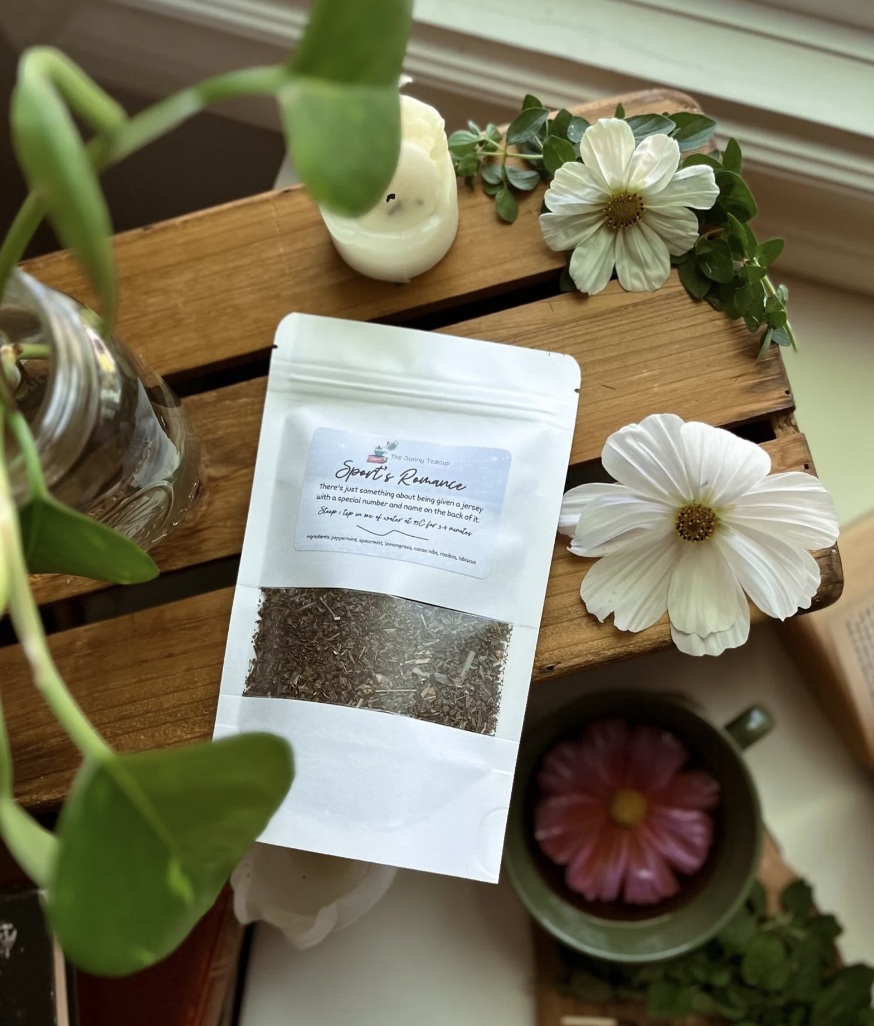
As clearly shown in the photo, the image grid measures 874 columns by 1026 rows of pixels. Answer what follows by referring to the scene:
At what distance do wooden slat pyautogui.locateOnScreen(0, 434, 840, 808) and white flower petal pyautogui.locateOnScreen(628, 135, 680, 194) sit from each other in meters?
0.17

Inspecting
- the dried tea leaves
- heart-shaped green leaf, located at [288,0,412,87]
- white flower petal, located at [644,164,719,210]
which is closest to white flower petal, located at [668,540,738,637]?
the dried tea leaves

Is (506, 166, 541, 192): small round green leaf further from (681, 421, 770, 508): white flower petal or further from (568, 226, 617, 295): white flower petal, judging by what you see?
(681, 421, 770, 508): white flower petal

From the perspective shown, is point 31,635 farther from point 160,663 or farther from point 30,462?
point 160,663

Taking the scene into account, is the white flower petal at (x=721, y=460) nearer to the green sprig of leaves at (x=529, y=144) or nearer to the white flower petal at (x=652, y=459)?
the white flower petal at (x=652, y=459)

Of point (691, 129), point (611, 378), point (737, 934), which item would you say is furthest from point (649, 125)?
point (737, 934)

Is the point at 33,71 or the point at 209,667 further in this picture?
the point at 209,667

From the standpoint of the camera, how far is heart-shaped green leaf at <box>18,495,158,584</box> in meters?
0.33

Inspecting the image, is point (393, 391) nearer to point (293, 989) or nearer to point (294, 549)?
point (294, 549)

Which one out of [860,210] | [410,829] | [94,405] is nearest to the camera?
[94,405]

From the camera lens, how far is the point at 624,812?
0.73 meters

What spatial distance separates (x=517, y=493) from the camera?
54 cm

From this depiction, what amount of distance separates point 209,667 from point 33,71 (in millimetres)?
356

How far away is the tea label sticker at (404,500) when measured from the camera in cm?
54

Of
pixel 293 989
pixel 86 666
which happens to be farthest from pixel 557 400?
pixel 293 989
